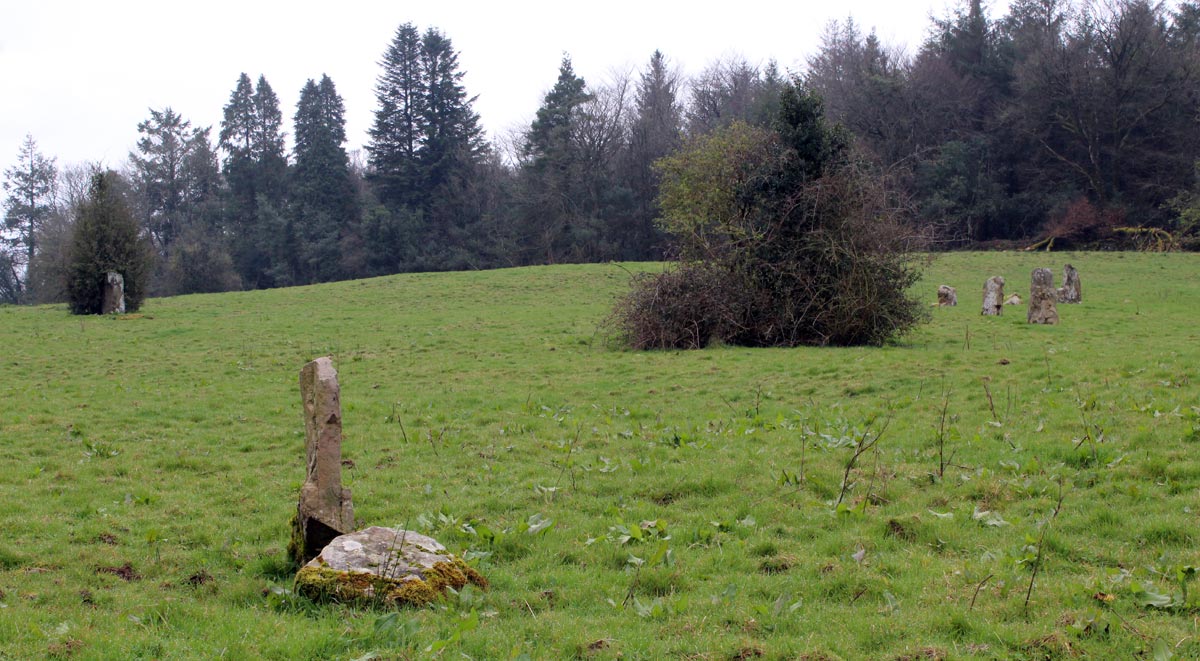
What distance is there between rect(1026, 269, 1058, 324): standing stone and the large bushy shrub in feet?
11.9

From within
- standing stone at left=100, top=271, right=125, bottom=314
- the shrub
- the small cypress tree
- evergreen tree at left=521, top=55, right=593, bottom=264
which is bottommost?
the shrub

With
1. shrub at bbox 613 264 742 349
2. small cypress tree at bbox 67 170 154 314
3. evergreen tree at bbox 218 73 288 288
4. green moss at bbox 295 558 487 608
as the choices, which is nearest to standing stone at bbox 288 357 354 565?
green moss at bbox 295 558 487 608

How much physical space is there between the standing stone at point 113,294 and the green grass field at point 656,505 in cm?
1430

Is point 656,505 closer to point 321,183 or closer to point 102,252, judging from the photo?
point 102,252

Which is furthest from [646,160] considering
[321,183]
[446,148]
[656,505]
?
[656,505]

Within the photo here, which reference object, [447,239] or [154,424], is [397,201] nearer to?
[447,239]

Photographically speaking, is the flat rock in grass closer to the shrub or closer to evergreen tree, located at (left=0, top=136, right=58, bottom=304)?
the shrub

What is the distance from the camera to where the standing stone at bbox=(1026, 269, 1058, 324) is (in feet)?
68.4

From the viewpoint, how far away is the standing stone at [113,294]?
2988 cm

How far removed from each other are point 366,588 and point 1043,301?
2025cm

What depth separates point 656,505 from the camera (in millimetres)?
7410

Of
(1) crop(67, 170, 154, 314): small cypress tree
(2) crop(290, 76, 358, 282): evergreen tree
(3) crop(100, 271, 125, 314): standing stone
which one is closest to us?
(3) crop(100, 271, 125, 314): standing stone

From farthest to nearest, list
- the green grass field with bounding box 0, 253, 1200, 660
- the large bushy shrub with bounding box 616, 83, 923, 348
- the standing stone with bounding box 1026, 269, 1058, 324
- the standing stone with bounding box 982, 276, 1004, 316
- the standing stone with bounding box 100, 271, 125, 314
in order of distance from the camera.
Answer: the standing stone with bounding box 100, 271, 125, 314
the standing stone with bounding box 982, 276, 1004, 316
the standing stone with bounding box 1026, 269, 1058, 324
the large bushy shrub with bounding box 616, 83, 923, 348
the green grass field with bounding box 0, 253, 1200, 660

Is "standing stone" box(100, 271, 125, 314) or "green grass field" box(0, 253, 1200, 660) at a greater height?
"standing stone" box(100, 271, 125, 314)
